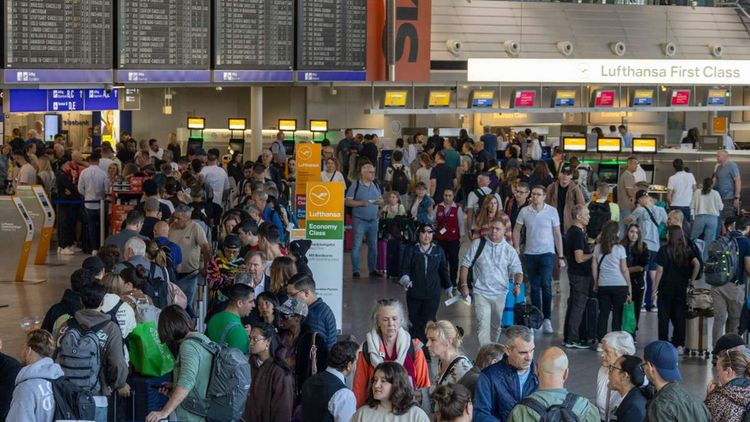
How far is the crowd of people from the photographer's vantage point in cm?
759

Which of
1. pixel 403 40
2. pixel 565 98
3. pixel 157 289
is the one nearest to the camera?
pixel 157 289

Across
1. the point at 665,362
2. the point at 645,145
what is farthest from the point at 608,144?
the point at 665,362

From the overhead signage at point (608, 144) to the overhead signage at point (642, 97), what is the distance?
162 inches

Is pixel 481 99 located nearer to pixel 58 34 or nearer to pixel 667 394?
pixel 58 34

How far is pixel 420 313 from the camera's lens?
40.9 feet

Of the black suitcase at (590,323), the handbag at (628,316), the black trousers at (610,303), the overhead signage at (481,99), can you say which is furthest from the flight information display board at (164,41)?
the overhead signage at (481,99)

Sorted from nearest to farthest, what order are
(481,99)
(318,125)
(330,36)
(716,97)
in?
(330,36) < (481,99) < (318,125) < (716,97)

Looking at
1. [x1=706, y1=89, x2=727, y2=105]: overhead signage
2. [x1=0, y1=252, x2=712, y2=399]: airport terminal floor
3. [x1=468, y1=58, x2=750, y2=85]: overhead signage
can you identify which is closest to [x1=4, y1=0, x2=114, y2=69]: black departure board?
[x1=0, y1=252, x2=712, y2=399]: airport terminal floor

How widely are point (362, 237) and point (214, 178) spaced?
7.77 feet

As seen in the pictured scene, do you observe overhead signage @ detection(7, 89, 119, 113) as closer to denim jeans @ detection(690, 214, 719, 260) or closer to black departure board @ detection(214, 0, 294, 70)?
black departure board @ detection(214, 0, 294, 70)

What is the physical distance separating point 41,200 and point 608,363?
1122 cm

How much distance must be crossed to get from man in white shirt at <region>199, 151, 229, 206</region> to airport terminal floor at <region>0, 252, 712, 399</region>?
2.07 m

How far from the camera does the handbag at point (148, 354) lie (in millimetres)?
9141

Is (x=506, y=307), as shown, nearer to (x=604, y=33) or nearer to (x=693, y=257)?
(x=693, y=257)
